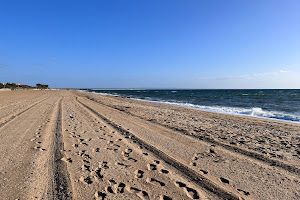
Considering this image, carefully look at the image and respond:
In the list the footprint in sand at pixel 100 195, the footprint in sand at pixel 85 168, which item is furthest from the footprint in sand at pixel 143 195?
the footprint in sand at pixel 85 168

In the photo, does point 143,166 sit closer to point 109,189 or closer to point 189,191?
point 109,189

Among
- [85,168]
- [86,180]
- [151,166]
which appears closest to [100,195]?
[86,180]

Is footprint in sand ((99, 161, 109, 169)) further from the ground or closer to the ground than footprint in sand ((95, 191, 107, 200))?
further from the ground

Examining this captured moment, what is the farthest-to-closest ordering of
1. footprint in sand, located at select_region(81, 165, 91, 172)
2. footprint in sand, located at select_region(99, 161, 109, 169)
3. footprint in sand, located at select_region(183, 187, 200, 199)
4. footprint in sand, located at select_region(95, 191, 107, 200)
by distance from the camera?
footprint in sand, located at select_region(99, 161, 109, 169), footprint in sand, located at select_region(81, 165, 91, 172), footprint in sand, located at select_region(183, 187, 200, 199), footprint in sand, located at select_region(95, 191, 107, 200)

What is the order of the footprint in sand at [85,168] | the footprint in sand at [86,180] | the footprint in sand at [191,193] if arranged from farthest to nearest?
the footprint in sand at [85,168] → the footprint in sand at [86,180] → the footprint in sand at [191,193]

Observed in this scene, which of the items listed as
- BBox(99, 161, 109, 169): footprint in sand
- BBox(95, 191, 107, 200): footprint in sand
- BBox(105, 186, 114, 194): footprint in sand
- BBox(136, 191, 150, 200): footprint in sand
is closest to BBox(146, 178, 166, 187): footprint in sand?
BBox(136, 191, 150, 200): footprint in sand

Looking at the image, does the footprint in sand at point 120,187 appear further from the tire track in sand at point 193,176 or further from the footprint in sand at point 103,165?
the tire track in sand at point 193,176

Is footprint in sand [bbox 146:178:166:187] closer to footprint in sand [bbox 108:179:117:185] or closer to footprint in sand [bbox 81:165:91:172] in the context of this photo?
footprint in sand [bbox 108:179:117:185]

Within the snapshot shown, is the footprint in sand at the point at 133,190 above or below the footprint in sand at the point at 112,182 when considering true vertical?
below

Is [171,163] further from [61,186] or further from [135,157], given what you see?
[61,186]

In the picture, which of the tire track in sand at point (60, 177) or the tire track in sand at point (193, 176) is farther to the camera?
the tire track in sand at point (193, 176)

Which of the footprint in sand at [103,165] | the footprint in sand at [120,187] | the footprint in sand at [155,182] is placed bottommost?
the footprint in sand at [155,182]

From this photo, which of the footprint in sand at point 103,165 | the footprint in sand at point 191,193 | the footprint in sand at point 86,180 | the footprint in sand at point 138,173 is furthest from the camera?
the footprint in sand at point 103,165

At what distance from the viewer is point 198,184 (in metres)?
3.24
